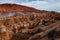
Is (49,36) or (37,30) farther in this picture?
(37,30)

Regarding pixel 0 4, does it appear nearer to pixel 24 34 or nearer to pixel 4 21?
pixel 4 21

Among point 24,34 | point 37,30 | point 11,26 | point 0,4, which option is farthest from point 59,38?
point 0,4

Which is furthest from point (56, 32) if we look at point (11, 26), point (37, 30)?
→ point (11, 26)

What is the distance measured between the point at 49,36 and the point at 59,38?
0.21 meters

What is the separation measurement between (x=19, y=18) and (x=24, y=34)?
12.1 meters

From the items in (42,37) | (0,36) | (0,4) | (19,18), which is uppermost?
(42,37)

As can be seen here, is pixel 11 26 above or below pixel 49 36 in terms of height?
below

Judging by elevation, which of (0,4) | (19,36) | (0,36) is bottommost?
(0,4)

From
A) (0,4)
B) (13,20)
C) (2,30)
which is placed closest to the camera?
(2,30)

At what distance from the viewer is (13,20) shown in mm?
17234

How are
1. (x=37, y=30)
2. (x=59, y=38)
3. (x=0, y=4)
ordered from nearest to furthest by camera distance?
(x=59, y=38) < (x=37, y=30) < (x=0, y=4)

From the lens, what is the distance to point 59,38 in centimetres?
478

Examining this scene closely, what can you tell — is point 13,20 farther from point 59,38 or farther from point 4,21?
point 59,38

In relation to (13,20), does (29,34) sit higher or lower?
higher
